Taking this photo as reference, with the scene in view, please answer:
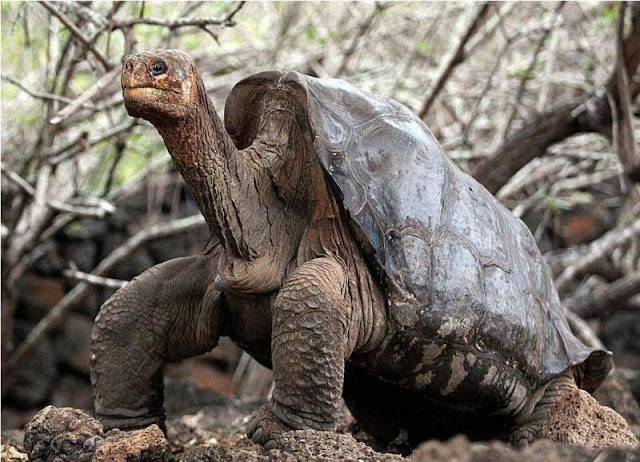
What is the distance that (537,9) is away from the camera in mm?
6637

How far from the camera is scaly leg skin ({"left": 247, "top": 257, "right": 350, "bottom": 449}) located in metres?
2.50

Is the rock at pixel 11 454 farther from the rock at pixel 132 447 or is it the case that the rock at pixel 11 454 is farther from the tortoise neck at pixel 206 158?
the tortoise neck at pixel 206 158

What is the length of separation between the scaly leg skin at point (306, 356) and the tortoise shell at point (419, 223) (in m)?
0.26

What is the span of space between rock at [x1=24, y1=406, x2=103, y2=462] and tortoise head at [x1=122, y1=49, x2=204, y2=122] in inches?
36.0

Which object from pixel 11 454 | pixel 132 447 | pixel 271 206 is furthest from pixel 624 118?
pixel 11 454

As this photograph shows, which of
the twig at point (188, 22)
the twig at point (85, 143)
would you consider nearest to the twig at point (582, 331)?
the twig at point (85, 143)

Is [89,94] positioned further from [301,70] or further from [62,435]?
[301,70]

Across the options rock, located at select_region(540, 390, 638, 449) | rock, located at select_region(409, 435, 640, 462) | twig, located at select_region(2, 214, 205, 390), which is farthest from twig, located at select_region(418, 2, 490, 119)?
rock, located at select_region(409, 435, 640, 462)

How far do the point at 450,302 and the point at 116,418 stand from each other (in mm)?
→ 1189

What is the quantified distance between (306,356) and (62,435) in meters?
0.74

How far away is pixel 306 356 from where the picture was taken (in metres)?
2.49

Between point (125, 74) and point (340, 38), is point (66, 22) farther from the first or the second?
point (340, 38)

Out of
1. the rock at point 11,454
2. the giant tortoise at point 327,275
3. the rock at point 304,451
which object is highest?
the giant tortoise at point 327,275

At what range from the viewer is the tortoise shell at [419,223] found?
107 inches
